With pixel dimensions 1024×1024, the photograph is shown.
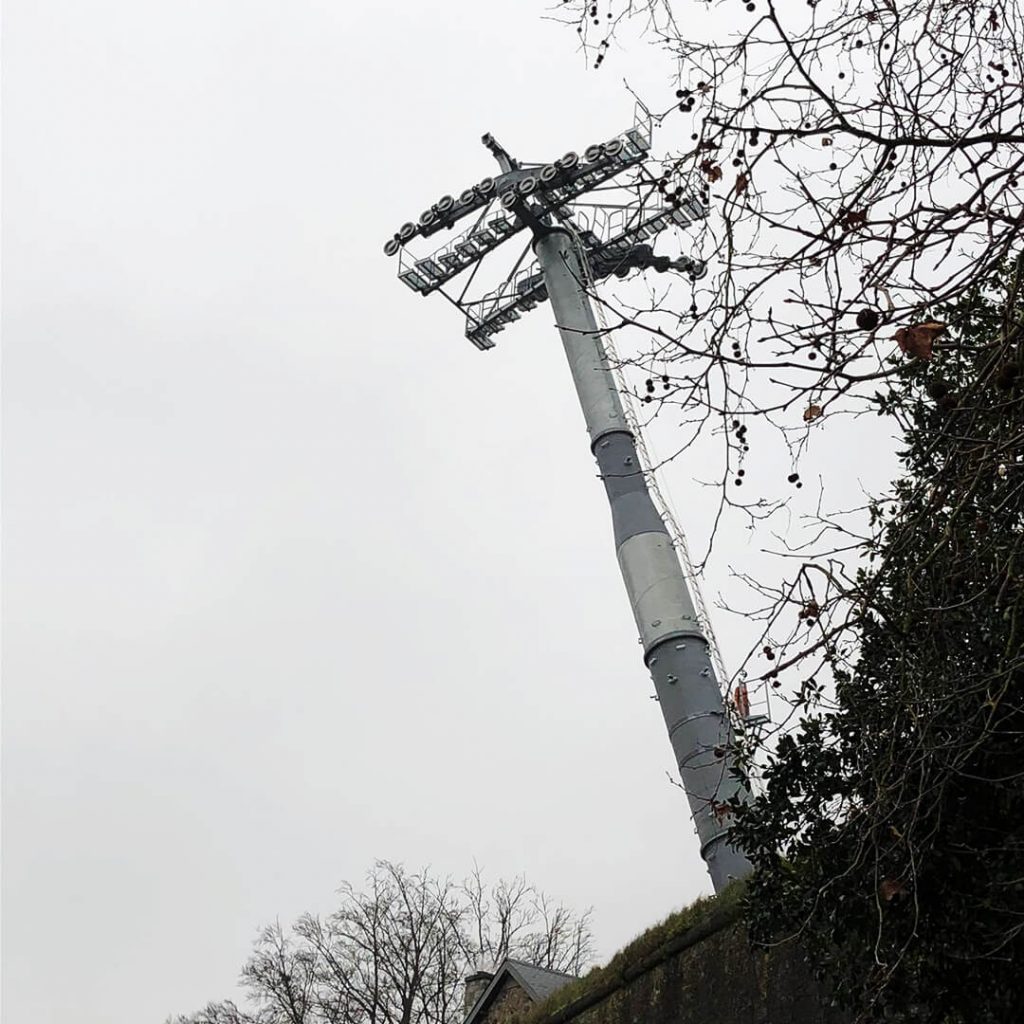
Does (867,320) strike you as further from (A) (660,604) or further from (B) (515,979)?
(B) (515,979)

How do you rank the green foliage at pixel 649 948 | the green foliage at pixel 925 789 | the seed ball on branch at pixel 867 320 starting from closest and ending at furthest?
the seed ball on branch at pixel 867 320 → the green foliage at pixel 925 789 → the green foliage at pixel 649 948

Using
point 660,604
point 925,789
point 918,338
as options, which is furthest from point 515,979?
point 918,338

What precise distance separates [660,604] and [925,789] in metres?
12.2

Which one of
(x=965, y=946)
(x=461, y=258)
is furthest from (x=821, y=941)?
(x=461, y=258)

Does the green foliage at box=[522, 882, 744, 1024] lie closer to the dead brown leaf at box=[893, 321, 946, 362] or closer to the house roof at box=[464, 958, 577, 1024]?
the house roof at box=[464, 958, 577, 1024]

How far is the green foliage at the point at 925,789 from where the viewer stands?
19.3 ft

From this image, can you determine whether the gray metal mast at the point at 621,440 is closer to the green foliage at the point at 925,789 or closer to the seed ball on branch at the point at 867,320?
the green foliage at the point at 925,789

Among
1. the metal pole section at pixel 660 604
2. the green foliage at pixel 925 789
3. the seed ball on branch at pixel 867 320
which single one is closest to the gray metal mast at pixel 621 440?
the metal pole section at pixel 660 604

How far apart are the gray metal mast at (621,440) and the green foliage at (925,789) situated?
5028 millimetres

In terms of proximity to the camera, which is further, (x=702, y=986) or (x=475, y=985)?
(x=475, y=985)

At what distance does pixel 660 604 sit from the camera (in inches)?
709

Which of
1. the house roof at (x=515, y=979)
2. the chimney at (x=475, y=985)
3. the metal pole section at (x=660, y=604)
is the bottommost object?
the house roof at (x=515, y=979)

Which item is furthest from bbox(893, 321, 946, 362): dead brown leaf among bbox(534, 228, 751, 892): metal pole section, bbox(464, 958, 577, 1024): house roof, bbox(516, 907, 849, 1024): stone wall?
bbox(464, 958, 577, 1024): house roof

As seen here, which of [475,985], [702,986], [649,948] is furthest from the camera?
[475,985]
